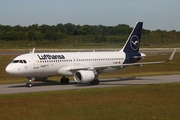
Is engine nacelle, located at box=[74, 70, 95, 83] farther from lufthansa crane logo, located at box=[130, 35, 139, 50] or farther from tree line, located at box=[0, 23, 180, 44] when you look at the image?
tree line, located at box=[0, 23, 180, 44]

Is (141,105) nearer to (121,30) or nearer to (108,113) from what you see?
(108,113)

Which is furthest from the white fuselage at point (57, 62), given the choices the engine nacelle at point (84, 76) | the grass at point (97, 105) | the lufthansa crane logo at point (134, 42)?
the grass at point (97, 105)

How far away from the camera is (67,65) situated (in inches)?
1475

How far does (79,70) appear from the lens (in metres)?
36.8

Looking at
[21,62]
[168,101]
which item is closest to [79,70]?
[21,62]

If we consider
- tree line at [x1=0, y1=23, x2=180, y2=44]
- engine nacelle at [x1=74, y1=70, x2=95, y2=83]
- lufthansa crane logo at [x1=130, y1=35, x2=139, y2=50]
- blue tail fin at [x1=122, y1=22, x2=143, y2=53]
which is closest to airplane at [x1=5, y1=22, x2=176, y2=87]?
engine nacelle at [x1=74, y1=70, x2=95, y2=83]

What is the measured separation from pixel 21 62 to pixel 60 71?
4280mm

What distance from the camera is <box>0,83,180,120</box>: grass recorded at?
1936cm

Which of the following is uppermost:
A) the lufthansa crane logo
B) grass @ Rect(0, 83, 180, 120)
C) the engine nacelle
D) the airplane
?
the lufthansa crane logo

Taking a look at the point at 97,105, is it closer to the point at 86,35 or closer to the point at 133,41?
the point at 133,41

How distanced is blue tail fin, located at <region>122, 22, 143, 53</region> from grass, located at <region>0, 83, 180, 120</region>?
14.4 m

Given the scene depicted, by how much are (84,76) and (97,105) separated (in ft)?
42.4

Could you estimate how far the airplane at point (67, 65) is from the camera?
34281mm

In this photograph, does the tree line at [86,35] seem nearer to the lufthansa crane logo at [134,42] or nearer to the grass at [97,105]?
the lufthansa crane logo at [134,42]
